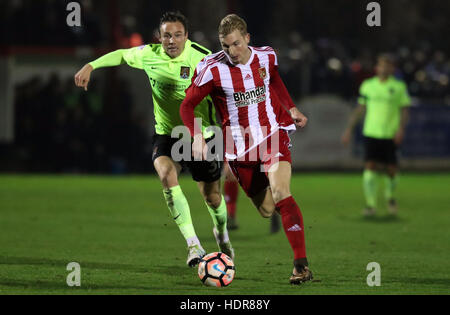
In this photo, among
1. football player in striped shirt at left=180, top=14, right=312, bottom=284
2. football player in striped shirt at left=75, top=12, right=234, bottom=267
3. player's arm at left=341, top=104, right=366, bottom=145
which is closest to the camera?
football player in striped shirt at left=180, top=14, right=312, bottom=284

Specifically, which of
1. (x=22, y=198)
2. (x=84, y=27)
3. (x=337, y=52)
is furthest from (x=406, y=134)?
(x=22, y=198)

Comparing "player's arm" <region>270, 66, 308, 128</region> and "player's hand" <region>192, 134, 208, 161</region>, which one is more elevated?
"player's arm" <region>270, 66, 308, 128</region>

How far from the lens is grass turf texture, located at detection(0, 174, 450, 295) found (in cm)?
733

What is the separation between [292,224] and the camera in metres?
7.42

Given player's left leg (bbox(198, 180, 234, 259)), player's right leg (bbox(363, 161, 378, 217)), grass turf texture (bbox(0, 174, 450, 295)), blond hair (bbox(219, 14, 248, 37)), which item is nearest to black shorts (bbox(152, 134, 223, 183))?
player's left leg (bbox(198, 180, 234, 259))

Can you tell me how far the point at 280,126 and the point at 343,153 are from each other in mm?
15100

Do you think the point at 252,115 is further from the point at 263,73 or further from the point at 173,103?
the point at 173,103

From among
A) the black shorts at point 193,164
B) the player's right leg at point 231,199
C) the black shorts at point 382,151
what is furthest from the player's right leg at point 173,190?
the black shorts at point 382,151

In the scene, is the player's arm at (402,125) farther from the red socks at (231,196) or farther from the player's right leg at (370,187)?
the red socks at (231,196)

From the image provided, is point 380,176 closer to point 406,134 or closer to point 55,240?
point 406,134

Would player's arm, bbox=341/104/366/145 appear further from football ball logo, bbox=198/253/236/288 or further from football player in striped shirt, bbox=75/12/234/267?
football ball logo, bbox=198/253/236/288

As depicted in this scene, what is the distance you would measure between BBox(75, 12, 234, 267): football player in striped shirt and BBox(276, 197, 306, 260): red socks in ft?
3.80

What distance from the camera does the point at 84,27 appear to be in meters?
23.8

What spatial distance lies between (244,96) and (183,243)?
3.07 m
